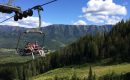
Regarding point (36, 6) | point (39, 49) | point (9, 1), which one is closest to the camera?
point (9, 1)

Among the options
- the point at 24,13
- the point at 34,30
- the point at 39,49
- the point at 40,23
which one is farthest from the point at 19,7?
the point at 39,49

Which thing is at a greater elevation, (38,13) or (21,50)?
(38,13)

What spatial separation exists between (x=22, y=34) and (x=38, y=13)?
9.62 metres

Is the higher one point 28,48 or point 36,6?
point 36,6

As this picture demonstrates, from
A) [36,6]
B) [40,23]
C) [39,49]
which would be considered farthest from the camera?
[39,49]

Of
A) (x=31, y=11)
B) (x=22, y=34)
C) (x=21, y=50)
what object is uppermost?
(x=31, y=11)

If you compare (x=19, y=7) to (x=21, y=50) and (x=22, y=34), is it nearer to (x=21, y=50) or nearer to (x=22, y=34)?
(x=22, y=34)

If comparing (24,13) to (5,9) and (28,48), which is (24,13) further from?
(28,48)

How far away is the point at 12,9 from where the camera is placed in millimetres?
23938

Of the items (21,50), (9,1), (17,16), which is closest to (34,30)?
(17,16)

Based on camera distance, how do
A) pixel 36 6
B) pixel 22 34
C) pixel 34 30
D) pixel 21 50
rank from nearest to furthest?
1. pixel 36 6
2. pixel 34 30
3. pixel 22 34
4. pixel 21 50

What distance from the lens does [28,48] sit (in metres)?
47.4

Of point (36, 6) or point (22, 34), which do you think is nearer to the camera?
point (36, 6)

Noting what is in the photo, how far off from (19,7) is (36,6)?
112 cm
